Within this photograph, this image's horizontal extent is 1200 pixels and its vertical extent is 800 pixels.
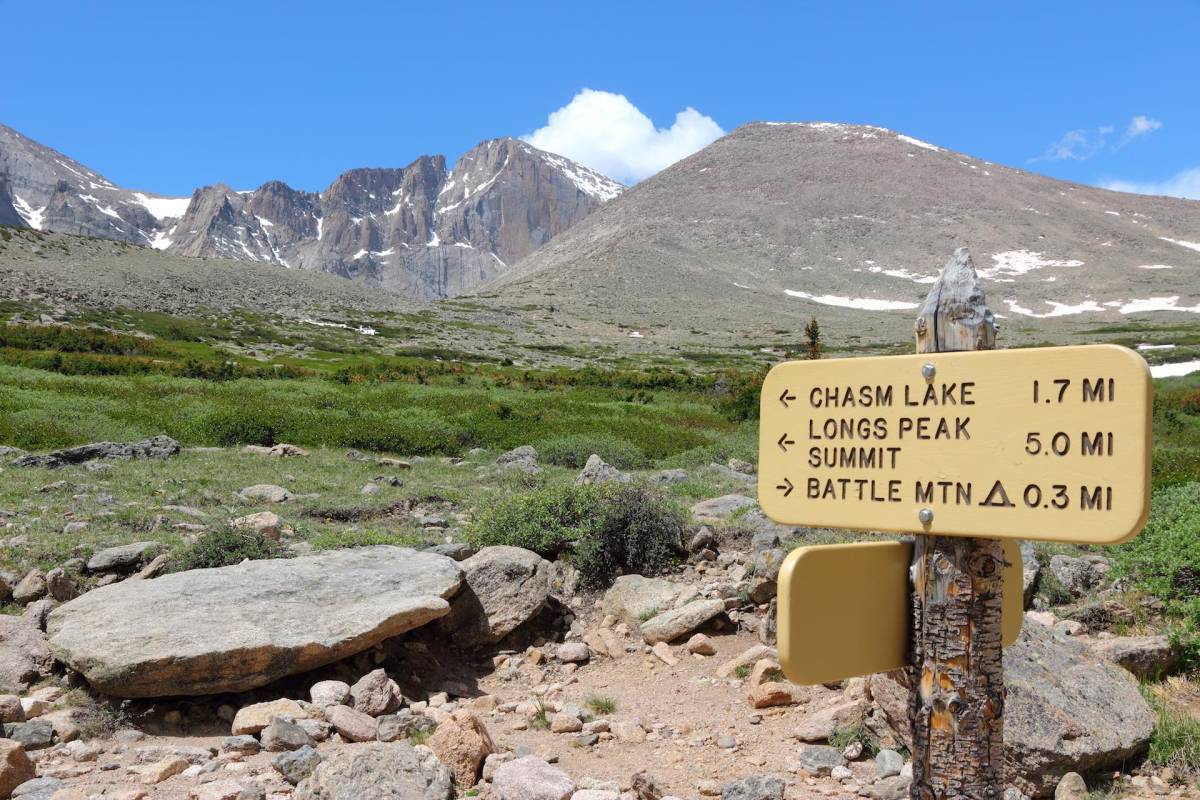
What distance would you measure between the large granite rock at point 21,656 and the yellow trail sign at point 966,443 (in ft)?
18.9

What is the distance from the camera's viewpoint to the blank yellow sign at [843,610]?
244 cm

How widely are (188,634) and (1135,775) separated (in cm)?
594

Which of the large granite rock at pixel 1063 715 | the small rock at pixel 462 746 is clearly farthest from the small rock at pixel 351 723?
the large granite rock at pixel 1063 715

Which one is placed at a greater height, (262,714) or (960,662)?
(960,662)

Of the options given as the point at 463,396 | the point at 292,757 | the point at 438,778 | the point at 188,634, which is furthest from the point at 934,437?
the point at 463,396

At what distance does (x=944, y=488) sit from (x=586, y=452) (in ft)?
50.2

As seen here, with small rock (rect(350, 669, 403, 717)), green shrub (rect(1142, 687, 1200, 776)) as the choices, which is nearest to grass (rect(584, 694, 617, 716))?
small rock (rect(350, 669, 403, 717))

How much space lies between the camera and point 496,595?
25.6 ft

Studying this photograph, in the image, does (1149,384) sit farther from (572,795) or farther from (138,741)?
(138,741)

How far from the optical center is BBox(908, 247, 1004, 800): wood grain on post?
263 centimetres

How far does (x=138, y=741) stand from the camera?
5598 mm

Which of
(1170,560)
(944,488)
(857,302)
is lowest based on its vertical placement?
(1170,560)

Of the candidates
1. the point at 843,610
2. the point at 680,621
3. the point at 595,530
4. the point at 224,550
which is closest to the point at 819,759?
the point at 680,621

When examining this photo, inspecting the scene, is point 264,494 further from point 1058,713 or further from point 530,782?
point 1058,713
